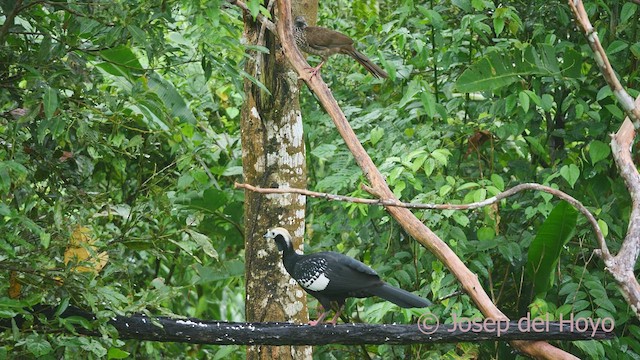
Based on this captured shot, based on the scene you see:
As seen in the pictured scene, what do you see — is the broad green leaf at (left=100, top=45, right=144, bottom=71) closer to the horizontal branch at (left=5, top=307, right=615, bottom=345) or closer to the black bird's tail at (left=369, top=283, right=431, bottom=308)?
the horizontal branch at (left=5, top=307, right=615, bottom=345)

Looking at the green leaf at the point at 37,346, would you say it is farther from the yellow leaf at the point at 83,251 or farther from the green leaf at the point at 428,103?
the green leaf at the point at 428,103

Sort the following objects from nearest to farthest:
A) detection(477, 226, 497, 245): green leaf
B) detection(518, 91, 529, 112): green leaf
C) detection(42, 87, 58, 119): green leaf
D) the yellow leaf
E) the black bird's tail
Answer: detection(42, 87, 58, 119): green leaf
the yellow leaf
the black bird's tail
detection(518, 91, 529, 112): green leaf
detection(477, 226, 497, 245): green leaf

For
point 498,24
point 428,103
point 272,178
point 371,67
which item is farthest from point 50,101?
point 498,24

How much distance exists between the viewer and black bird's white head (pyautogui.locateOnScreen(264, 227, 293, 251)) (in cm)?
327

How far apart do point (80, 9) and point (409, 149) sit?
1.89m

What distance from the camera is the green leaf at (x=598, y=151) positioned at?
372 cm

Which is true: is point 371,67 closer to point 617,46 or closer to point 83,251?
point 617,46

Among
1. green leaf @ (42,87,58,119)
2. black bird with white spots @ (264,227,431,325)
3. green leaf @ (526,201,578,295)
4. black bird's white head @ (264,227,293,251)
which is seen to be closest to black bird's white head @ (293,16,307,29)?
black bird's white head @ (264,227,293,251)

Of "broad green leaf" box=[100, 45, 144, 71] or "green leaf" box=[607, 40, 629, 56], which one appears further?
"green leaf" box=[607, 40, 629, 56]

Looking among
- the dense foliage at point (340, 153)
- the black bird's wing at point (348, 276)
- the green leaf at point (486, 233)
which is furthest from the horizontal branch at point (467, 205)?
the green leaf at point (486, 233)

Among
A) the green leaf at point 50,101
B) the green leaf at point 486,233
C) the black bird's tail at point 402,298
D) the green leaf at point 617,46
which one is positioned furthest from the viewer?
the green leaf at point 486,233

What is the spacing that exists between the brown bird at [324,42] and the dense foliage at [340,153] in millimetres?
90

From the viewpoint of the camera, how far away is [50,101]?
237 cm

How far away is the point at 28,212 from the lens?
2.82 meters
